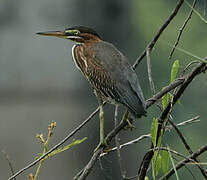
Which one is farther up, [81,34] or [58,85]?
[81,34]

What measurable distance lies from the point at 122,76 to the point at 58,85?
3.19 meters

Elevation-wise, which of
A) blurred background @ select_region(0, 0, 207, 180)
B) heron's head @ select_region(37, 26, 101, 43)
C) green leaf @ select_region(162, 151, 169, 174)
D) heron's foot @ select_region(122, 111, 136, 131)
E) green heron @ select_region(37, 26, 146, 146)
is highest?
heron's head @ select_region(37, 26, 101, 43)

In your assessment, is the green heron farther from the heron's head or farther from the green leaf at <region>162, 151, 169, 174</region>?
the green leaf at <region>162, 151, 169, 174</region>

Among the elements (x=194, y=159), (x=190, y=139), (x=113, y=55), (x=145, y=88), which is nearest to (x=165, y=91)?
(x=194, y=159)

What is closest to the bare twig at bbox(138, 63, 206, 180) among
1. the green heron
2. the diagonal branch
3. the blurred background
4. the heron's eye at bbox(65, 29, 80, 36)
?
the diagonal branch

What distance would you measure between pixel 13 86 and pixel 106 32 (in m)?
0.86

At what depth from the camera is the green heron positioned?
201cm

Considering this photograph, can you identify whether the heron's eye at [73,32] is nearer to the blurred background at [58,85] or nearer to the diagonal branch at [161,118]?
the diagonal branch at [161,118]

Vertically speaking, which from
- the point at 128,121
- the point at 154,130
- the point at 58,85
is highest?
the point at 154,130

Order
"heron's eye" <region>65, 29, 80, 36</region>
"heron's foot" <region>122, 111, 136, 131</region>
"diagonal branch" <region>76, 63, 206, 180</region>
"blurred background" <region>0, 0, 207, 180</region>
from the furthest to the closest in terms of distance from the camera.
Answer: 1. "blurred background" <region>0, 0, 207, 180</region>
2. "heron's eye" <region>65, 29, 80, 36</region>
3. "heron's foot" <region>122, 111, 136, 131</region>
4. "diagonal branch" <region>76, 63, 206, 180</region>

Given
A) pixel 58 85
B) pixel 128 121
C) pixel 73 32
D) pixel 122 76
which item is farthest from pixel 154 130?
pixel 58 85

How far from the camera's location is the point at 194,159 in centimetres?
153

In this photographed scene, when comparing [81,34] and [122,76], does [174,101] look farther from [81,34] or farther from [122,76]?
[81,34]

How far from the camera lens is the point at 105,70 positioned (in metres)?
2.17
